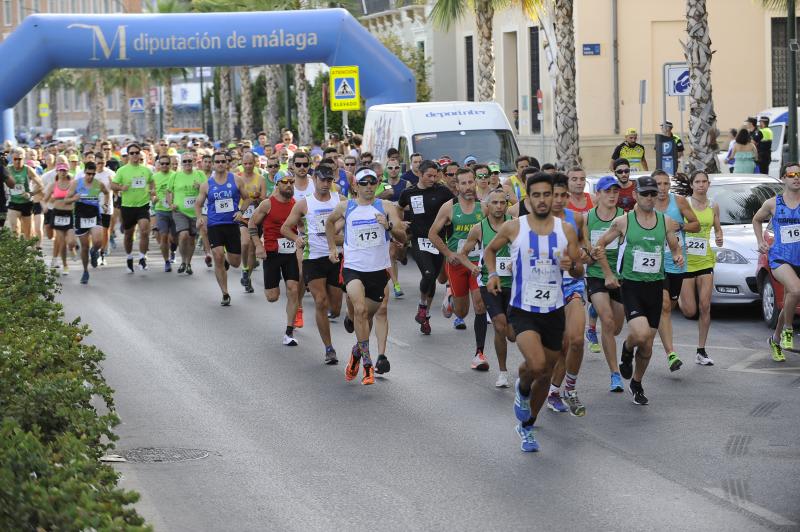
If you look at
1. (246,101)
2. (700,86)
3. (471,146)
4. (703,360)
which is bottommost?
(703,360)

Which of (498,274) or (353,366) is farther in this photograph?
(353,366)

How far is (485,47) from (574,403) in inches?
993

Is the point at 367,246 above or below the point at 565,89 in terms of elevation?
below

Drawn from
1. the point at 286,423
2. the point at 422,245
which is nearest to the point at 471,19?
the point at 422,245

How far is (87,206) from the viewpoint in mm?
21750

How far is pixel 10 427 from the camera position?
6.12 meters

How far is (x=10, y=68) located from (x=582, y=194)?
1848cm

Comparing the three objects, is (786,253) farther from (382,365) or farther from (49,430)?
(49,430)

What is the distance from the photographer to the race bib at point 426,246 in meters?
15.5

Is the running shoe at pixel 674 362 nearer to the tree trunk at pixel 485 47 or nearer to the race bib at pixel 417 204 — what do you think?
the race bib at pixel 417 204

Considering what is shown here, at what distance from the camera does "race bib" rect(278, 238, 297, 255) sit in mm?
14836

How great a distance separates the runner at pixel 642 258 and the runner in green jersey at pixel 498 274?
0.79m

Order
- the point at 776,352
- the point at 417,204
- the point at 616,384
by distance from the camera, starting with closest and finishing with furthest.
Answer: the point at 616,384, the point at 776,352, the point at 417,204

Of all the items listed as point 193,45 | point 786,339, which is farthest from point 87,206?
point 786,339
